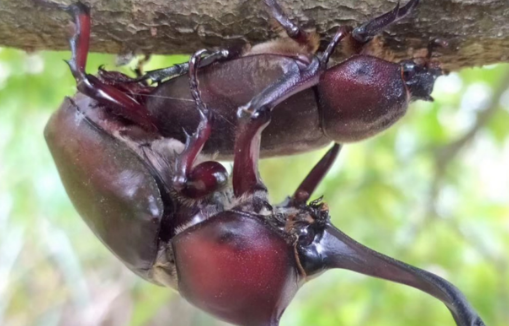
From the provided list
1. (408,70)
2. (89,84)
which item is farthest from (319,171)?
(89,84)

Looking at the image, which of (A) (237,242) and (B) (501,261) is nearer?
(A) (237,242)

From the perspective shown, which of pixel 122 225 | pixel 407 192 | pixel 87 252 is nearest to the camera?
pixel 122 225

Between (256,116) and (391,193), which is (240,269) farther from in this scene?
(391,193)

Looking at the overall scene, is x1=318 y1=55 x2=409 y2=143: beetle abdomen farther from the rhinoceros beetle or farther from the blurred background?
the blurred background

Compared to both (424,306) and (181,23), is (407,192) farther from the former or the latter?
(181,23)

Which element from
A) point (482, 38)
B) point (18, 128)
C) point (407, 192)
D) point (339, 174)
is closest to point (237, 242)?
point (482, 38)

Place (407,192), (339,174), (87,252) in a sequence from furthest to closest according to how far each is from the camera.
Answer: (87,252), (407,192), (339,174)

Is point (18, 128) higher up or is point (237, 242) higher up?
point (237, 242)

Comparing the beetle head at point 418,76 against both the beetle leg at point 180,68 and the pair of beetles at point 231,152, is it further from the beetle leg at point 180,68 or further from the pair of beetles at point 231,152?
the beetle leg at point 180,68
